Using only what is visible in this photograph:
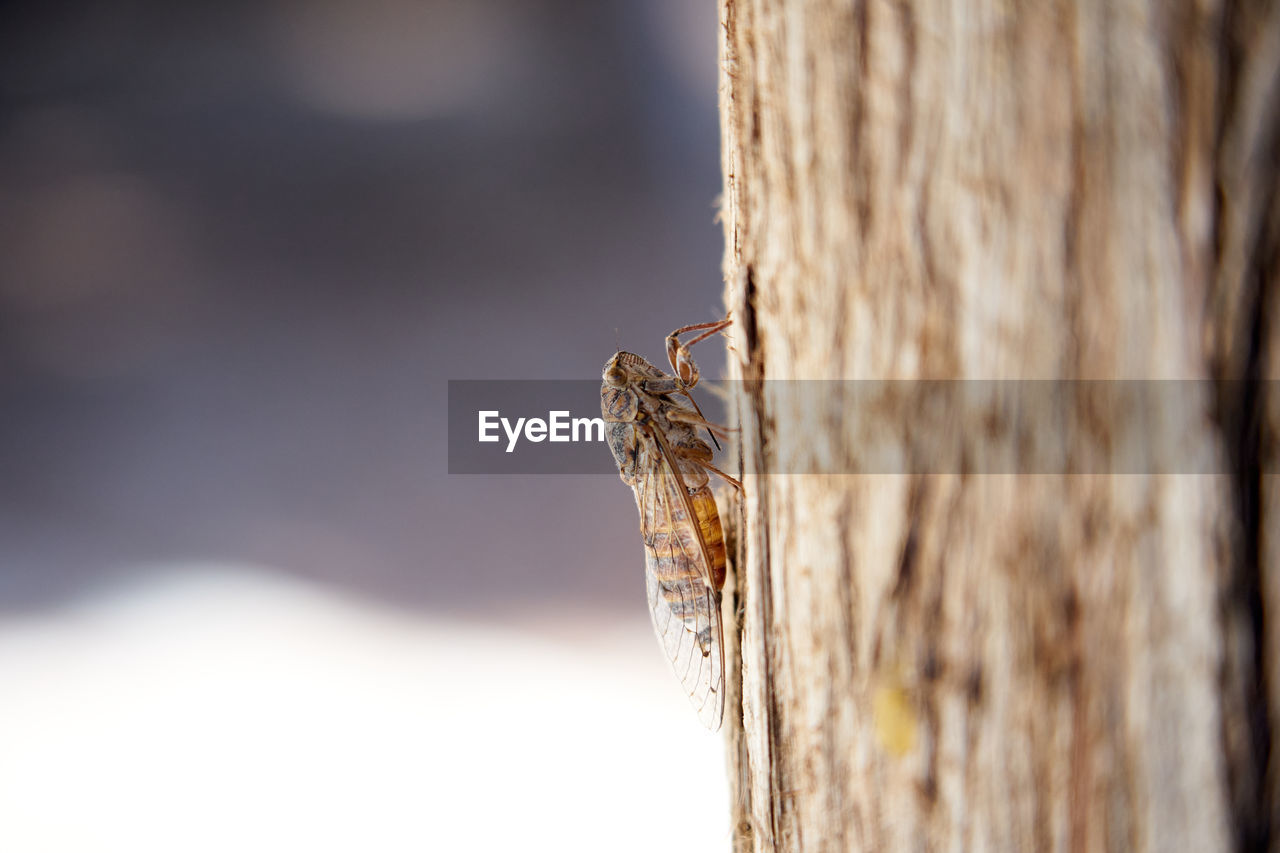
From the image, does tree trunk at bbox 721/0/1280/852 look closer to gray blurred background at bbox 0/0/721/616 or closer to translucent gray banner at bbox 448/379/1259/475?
translucent gray banner at bbox 448/379/1259/475

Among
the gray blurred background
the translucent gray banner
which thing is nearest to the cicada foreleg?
the translucent gray banner

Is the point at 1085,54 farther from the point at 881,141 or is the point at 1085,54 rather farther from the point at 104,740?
the point at 104,740

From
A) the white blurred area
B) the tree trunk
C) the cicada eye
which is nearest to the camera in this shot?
the tree trunk

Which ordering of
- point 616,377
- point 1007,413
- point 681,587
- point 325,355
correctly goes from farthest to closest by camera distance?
point 325,355 < point 616,377 < point 681,587 < point 1007,413

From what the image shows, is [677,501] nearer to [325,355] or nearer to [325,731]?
[325,731]

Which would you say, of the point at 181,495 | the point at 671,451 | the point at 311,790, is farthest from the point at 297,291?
the point at 671,451

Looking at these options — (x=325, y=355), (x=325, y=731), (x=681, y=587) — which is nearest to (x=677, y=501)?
(x=681, y=587)
